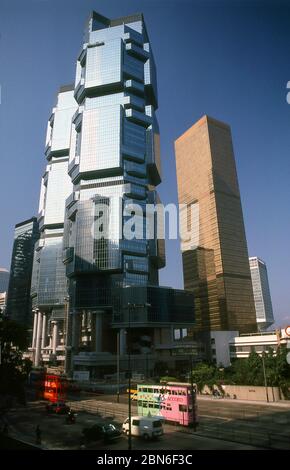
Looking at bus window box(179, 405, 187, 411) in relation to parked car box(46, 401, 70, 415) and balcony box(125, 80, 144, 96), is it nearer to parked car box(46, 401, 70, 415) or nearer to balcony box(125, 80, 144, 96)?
parked car box(46, 401, 70, 415)

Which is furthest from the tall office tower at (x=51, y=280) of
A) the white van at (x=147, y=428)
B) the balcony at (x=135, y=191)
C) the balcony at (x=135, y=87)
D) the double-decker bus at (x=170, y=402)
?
the white van at (x=147, y=428)

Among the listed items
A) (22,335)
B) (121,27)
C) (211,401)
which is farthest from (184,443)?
(121,27)

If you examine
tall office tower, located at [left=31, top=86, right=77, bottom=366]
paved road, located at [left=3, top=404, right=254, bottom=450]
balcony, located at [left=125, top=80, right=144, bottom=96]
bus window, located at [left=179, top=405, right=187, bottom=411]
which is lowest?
paved road, located at [left=3, top=404, right=254, bottom=450]

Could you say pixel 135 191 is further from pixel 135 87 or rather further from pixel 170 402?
pixel 170 402

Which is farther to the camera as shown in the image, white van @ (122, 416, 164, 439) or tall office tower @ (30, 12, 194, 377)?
tall office tower @ (30, 12, 194, 377)

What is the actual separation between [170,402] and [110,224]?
366 ft

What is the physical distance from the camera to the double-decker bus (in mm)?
37219

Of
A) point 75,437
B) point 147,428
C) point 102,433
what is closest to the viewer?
point 102,433

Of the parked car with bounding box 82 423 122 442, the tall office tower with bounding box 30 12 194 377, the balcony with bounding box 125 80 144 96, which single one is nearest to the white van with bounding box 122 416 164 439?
the parked car with bounding box 82 423 122 442

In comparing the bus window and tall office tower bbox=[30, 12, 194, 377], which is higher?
tall office tower bbox=[30, 12, 194, 377]

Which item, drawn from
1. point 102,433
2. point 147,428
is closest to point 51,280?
point 102,433

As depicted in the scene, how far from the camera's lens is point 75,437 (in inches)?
1332

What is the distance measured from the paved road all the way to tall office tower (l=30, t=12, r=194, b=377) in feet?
263

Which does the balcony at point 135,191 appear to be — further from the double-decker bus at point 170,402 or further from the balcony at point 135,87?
the double-decker bus at point 170,402
